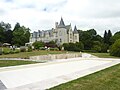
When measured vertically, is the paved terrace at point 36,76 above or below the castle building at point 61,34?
below

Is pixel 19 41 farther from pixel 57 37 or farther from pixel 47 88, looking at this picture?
pixel 47 88

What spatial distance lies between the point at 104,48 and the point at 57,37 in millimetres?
19124

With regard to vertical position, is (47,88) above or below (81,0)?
below

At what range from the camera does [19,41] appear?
5528 cm

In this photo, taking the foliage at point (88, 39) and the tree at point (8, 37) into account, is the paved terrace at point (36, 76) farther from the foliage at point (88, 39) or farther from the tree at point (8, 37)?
the tree at point (8, 37)

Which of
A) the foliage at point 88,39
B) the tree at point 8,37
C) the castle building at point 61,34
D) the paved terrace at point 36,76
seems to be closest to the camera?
the paved terrace at point 36,76

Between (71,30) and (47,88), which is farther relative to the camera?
(71,30)

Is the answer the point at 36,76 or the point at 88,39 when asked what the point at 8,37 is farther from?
the point at 36,76

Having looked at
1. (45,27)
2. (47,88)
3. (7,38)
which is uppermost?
(45,27)

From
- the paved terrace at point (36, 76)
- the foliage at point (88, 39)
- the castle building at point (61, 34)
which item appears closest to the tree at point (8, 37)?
the castle building at point (61, 34)

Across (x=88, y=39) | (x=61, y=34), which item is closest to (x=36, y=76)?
(x=88, y=39)

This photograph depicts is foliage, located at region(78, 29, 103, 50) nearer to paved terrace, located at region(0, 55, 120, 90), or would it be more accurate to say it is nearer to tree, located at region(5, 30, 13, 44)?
tree, located at region(5, 30, 13, 44)

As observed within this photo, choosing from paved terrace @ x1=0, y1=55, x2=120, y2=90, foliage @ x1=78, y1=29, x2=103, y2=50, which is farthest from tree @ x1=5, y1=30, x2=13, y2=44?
paved terrace @ x1=0, y1=55, x2=120, y2=90

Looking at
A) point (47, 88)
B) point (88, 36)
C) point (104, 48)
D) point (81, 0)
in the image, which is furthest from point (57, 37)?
point (47, 88)
